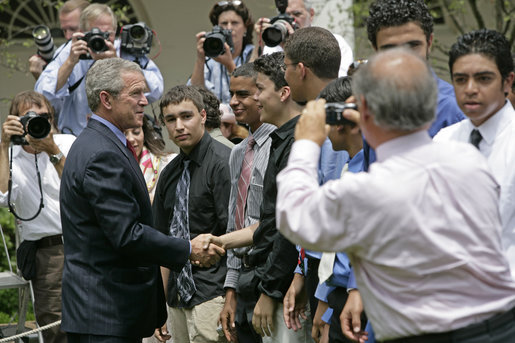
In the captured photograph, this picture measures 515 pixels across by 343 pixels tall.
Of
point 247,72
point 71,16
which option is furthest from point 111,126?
point 71,16

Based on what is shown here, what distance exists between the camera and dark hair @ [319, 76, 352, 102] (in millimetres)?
3768

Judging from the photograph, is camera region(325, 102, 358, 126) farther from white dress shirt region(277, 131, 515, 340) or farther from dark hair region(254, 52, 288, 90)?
dark hair region(254, 52, 288, 90)

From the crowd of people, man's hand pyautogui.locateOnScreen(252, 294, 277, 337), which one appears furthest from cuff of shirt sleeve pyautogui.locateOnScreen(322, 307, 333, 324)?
man's hand pyautogui.locateOnScreen(252, 294, 277, 337)

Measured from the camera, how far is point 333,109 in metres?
2.85

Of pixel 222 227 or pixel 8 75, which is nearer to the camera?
pixel 222 227

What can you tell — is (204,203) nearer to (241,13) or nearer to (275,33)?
(275,33)

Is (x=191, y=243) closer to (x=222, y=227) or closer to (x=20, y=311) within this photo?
(x=222, y=227)

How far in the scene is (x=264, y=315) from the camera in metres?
4.37

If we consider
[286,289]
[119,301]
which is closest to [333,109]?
[286,289]

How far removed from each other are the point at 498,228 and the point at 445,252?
266 mm

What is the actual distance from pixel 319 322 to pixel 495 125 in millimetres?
1249

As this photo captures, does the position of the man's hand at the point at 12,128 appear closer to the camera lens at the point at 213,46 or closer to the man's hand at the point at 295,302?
the camera lens at the point at 213,46

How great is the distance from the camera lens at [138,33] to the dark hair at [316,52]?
9.33ft

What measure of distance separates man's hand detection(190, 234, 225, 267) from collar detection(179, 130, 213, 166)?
0.81 meters
